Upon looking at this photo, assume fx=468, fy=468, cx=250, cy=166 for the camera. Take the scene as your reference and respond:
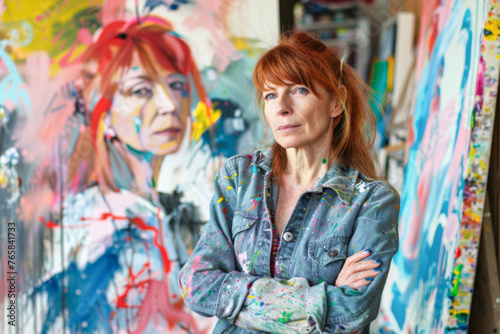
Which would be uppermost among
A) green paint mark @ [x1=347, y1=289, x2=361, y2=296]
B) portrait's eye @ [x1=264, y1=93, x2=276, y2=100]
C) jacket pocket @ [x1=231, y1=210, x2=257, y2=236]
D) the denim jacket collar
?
portrait's eye @ [x1=264, y1=93, x2=276, y2=100]

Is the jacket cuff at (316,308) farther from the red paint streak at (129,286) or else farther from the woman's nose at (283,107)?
the red paint streak at (129,286)

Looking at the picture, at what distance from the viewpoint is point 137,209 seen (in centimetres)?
249

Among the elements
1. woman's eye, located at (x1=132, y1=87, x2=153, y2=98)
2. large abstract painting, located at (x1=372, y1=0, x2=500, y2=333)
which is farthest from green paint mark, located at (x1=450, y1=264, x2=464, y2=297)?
woman's eye, located at (x1=132, y1=87, x2=153, y2=98)

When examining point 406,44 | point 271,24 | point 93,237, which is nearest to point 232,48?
point 271,24

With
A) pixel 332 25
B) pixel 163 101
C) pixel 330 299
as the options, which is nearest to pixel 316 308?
pixel 330 299

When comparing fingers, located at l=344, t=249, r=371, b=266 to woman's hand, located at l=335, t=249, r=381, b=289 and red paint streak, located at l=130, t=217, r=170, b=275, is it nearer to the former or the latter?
woman's hand, located at l=335, t=249, r=381, b=289

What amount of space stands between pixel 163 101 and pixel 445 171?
4.74ft

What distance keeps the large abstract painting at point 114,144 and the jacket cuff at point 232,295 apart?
1090mm

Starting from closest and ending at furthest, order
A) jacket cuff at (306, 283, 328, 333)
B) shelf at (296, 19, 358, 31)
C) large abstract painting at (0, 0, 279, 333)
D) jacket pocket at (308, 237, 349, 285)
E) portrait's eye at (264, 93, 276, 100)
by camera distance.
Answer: jacket cuff at (306, 283, 328, 333)
jacket pocket at (308, 237, 349, 285)
portrait's eye at (264, 93, 276, 100)
large abstract painting at (0, 0, 279, 333)
shelf at (296, 19, 358, 31)

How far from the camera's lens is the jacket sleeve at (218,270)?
141 centimetres

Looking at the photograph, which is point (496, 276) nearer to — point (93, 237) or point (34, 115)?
point (93, 237)

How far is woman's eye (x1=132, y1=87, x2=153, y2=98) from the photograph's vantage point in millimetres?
2449

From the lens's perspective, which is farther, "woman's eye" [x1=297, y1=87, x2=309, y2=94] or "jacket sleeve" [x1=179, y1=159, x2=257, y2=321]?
"woman's eye" [x1=297, y1=87, x2=309, y2=94]

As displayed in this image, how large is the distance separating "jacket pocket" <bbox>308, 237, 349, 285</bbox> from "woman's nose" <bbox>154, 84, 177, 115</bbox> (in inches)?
51.9
